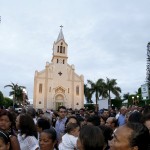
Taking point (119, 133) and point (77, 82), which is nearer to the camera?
point (119, 133)

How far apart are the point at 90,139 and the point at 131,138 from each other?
542 mm

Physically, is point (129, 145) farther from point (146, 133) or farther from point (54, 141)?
point (54, 141)

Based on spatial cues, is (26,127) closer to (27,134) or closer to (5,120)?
(27,134)

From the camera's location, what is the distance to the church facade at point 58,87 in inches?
2200

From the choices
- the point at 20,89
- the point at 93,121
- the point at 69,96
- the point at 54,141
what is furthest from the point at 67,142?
the point at 20,89

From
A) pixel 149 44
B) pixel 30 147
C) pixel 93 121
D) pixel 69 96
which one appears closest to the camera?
pixel 30 147

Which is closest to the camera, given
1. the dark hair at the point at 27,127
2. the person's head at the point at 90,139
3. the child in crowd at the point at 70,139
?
the person's head at the point at 90,139

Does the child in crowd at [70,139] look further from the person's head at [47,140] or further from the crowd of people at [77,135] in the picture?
the person's head at [47,140]

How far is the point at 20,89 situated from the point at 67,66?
558 inches

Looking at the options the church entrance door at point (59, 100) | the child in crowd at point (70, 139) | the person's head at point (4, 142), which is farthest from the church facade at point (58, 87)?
the person's head at point (4, 142)

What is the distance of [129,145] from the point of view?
7.36 feet

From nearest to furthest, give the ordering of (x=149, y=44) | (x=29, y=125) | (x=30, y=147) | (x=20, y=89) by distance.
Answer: (x=30, y=147) < (x=29, y=125) < (x=149, y=44) < (x=20, y=89)

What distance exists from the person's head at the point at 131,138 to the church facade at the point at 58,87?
5348 cm

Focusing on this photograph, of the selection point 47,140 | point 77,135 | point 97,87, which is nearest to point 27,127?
point 47,140
